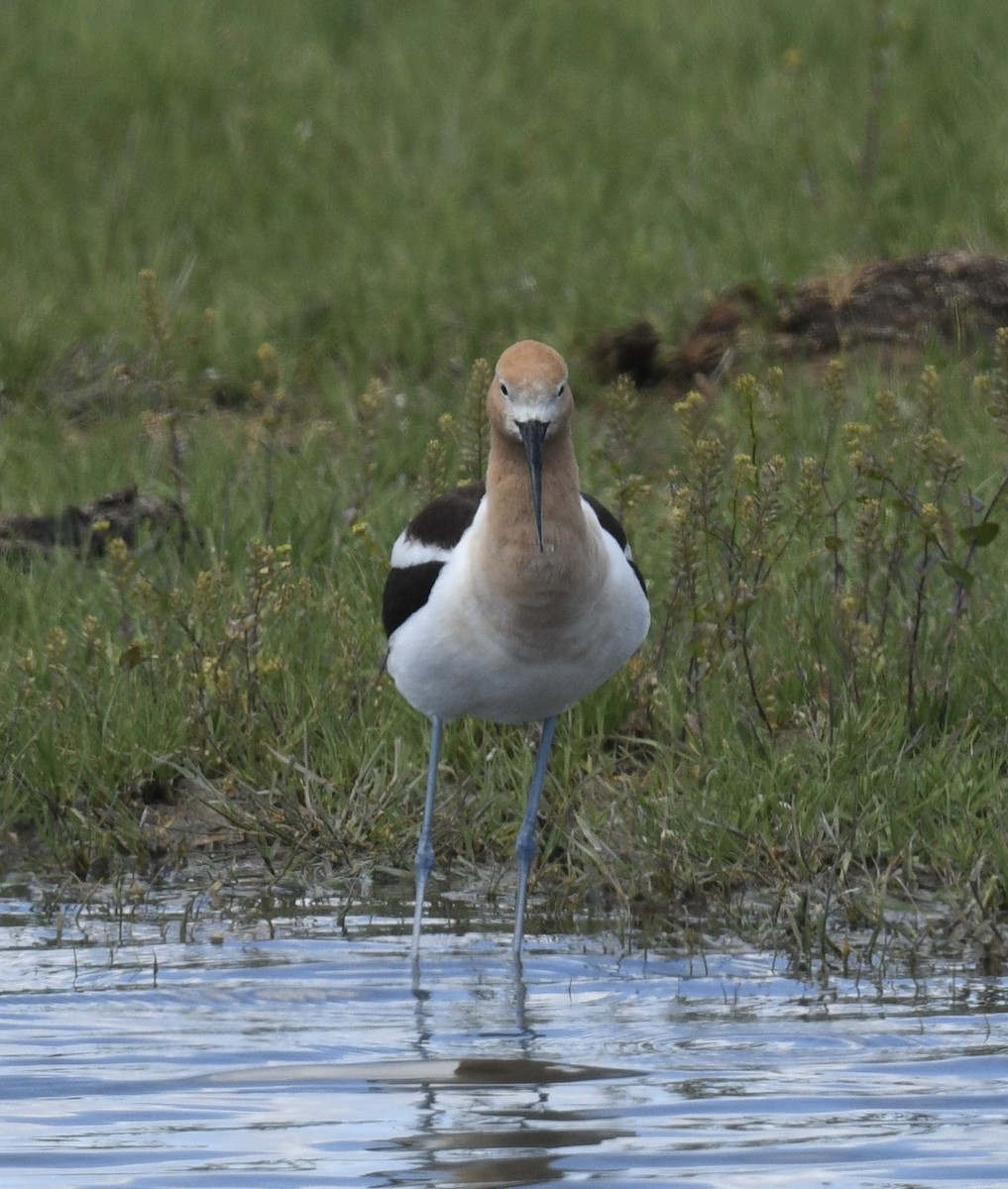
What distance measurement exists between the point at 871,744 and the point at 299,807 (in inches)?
60.0

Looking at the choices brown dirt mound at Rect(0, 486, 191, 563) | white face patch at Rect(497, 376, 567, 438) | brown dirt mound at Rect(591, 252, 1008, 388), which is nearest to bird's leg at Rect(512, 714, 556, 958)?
white face patch at Rect(497, 376, 567, 438)

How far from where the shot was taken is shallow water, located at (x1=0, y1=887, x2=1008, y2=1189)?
384 centimetres

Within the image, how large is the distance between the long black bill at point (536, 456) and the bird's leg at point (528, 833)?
63cm

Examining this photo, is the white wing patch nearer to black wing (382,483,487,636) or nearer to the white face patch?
black wing (382,483,487,636)

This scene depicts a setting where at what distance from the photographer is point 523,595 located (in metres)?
5.09

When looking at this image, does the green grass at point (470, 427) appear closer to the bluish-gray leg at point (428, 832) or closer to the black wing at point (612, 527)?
the black wing at point (612, 527)

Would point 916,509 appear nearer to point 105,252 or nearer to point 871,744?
point 871,744

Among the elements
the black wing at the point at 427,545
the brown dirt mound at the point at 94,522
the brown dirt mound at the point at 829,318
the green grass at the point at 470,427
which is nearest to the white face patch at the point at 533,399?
the black wing at the point at 427,545

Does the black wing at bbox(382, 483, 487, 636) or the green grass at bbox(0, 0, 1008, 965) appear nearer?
the black wing at bbox(382, 483, 487, 636)

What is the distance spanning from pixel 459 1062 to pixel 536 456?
4.82 ft

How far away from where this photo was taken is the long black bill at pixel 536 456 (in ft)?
16.9

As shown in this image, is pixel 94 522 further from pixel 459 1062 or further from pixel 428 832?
pixel 459 1062

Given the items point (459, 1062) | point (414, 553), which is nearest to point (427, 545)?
point (414, 553)

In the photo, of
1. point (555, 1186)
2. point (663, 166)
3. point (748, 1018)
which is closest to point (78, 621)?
point (748, 1018)
